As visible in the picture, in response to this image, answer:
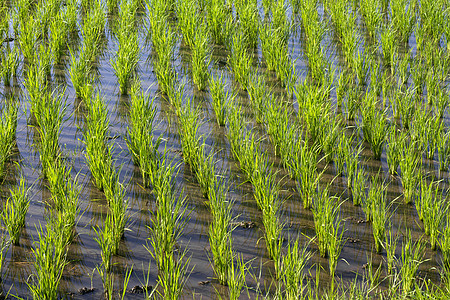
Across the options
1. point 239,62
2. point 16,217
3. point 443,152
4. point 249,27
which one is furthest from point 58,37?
point 443,152

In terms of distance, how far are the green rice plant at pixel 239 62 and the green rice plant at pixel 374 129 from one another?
117cm

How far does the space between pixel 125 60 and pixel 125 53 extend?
5.6 inches

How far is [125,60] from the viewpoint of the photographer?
16.5 feet

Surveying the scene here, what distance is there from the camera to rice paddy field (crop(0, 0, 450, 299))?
2994 mm

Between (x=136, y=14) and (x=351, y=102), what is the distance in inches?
134

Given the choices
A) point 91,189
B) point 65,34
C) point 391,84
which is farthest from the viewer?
point 65,34

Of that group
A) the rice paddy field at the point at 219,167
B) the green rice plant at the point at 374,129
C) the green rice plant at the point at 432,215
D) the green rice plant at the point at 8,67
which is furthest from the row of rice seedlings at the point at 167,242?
the green rice plant at the point at 8,67

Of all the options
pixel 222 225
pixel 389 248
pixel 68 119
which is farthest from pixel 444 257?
pixel 68 119

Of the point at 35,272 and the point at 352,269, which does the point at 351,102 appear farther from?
the point at 35,272

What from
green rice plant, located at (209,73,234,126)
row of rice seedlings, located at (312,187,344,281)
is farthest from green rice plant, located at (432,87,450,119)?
row of rice seedlings, located at (312,187,344,281)

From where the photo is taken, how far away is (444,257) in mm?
3021

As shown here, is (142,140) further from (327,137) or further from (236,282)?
(236,282)

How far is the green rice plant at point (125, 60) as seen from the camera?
496 cm

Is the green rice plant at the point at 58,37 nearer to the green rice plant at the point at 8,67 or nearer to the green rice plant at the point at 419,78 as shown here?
the green rice plant at the point at 8,67
